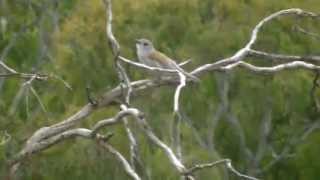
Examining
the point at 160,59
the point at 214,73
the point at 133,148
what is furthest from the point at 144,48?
the point at 214,73

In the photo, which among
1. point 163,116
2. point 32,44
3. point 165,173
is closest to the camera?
point 165,173

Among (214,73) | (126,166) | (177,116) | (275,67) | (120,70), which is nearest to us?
(177,116)

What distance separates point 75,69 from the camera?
23688mm

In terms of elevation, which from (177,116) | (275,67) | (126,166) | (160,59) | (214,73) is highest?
(177,116)

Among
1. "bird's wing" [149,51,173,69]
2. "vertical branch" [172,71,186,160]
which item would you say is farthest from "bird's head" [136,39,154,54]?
"vertical branch" [172,71,186,160]

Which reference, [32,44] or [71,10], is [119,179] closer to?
[32,44]

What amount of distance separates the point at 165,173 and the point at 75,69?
29.3 ft

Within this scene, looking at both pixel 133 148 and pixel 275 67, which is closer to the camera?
pixel 133 148

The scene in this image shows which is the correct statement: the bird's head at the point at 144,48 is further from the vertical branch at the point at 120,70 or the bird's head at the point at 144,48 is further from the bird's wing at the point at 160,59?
the vertical branch at the point at 120,70

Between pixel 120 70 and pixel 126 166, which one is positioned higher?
pixel 120 70

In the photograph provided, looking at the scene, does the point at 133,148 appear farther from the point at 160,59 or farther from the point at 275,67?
the point at 160,59

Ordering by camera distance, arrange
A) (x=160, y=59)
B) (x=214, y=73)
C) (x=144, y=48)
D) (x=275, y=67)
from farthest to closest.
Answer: (x=214, y=73)
(x=144, y=48)
(x=160, y=59)
(x=275, y=67)

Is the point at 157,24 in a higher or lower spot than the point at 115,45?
lower

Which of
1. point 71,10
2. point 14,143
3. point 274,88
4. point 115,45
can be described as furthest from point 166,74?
point 71,10
